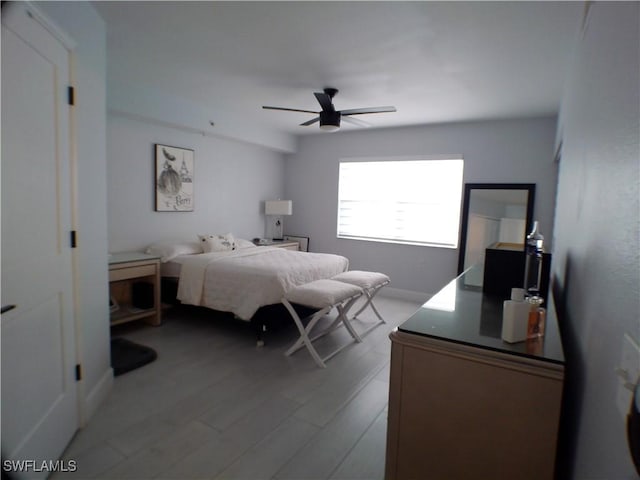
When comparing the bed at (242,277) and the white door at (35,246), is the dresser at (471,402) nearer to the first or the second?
the white door at (35,246)

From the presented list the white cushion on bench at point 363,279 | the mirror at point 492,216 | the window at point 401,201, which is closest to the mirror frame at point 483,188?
the mirror at point 492,216

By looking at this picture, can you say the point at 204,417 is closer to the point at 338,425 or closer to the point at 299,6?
the point at 338,425

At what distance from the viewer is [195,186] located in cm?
483

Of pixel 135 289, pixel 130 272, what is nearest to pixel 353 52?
pixel 130 272

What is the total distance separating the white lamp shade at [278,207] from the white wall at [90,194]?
358 cm

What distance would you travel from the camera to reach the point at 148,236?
4.27 m

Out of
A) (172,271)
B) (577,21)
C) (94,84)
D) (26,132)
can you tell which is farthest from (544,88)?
(172,271)

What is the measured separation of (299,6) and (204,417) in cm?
263

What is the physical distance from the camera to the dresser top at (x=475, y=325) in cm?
109

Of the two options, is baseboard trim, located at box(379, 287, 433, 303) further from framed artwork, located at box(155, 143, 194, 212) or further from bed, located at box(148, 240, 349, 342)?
framed artwork, located at box(155, 143, 194, 212)

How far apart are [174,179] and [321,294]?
267 centimetres

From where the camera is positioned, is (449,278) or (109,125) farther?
(449,278)

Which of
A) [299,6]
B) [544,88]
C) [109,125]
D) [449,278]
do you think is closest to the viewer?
[299,6]

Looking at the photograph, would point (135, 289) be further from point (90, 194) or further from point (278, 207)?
point (278, 207)
